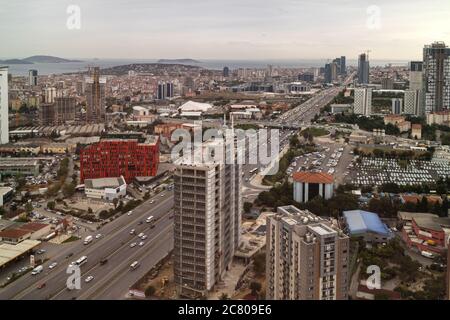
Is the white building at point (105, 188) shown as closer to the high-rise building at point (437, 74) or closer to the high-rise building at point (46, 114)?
the high-rise building at point (46, 114)

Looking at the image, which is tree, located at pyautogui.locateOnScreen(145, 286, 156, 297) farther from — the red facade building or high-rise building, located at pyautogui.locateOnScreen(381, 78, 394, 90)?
high-rise building, located at pyautogui.locateOnScreen(381, 78, 394, 90)

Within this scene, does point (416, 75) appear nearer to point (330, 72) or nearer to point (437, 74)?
point (437, 74)

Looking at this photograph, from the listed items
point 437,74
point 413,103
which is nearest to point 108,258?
point 437,74

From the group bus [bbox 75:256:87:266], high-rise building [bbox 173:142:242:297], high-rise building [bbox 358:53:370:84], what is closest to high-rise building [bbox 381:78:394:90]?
high-rise building [bbox 358:53:370:84]

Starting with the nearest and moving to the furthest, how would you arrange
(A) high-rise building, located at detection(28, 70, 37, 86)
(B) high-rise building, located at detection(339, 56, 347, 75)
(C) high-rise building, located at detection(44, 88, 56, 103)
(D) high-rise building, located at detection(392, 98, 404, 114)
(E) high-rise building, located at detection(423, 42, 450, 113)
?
1. (E) high-rise building, located at detection(423, 42, 450, 113)
2. (C) high-rise building, located at detection(44, 88, 56, 103)
3. (D) high-rise building, located at detection(392, 98, 404, 114)
4. (A) high-rise building, located at detection(28, 70, 37, 86)
5. (B) high-rise building, located at detection(339, 56, 347, 75)
